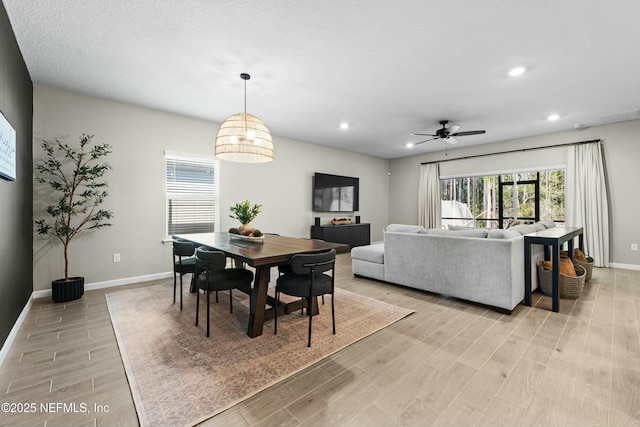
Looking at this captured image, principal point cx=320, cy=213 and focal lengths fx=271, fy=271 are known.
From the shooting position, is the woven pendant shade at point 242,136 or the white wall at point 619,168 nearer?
the woven pendant shade at point 242,136

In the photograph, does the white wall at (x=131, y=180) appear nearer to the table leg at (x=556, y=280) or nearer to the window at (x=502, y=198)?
the table leg at (x=556, y=280)

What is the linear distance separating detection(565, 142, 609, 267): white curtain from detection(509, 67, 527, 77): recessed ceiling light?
133 inches

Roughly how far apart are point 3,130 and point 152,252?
254cm

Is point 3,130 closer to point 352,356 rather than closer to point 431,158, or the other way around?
point 352,356

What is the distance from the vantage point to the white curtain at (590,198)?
4.94m

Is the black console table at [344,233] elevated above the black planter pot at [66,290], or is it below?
above

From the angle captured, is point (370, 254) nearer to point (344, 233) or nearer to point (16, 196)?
point (344, 233)

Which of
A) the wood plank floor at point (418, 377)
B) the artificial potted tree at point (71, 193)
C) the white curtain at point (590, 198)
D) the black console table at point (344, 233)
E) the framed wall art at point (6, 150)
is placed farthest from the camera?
the black console table at point (344, 233)

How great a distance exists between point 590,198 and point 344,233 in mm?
4768

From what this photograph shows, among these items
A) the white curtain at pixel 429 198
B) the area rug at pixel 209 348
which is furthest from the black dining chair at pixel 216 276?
the white curtain at pixel 429 198

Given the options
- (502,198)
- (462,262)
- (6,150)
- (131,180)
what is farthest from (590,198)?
(6,150)

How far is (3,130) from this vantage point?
78.0 inches

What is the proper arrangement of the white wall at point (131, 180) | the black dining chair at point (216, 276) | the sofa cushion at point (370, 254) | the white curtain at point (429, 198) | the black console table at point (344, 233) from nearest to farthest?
the black dining chair at point (216, 276) → the white wall at point (131, 180) → the sofa cushion at point (370, 254) → the black console table at point (344, 233) → the white curtain at point (429, 198)

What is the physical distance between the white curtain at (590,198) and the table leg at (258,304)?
20.0ft
